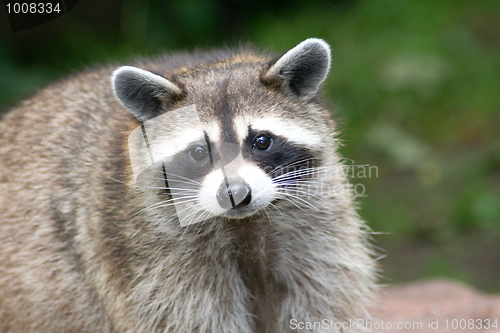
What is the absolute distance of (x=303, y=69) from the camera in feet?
12.6

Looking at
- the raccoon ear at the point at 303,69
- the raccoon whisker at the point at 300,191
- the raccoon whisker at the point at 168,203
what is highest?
the raccoon ear at the point at 303,69

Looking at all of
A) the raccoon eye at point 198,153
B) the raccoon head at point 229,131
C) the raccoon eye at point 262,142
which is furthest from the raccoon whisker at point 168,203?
the raccoon eye at point 262,142

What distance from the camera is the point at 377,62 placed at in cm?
868

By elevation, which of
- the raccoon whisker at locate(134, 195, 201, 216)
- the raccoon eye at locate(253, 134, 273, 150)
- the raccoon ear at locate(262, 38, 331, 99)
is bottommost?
the raccoon whisker at locate(134, 195, 201, 216)

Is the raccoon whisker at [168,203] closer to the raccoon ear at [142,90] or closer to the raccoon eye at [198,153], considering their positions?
the raccoon eye at [198,153]

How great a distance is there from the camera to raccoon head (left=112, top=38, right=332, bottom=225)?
345 cm

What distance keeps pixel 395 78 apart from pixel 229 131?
214 inches

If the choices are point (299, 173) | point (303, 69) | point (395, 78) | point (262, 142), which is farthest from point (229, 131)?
point (395, 78)

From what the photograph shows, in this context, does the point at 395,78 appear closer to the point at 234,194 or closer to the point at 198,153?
the point at 198,153

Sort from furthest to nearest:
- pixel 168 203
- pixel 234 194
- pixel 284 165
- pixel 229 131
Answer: pixel 168 203
pixel 284 165
pixel 229 131
pixel 234 194

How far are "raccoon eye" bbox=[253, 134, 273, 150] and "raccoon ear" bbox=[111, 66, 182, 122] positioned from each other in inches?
21.7

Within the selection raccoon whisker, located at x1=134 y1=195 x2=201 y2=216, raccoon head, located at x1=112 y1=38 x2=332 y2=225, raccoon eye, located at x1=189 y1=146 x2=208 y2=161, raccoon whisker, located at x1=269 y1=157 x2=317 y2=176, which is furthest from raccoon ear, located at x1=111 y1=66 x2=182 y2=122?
raccoon whisker, located at x1=269 y1=157 x2=317 y2=176

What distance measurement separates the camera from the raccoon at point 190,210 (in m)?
3.61

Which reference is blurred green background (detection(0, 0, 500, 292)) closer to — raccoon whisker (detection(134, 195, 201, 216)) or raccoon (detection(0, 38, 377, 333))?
raccoon (detection(0, 38, 377, 333))
